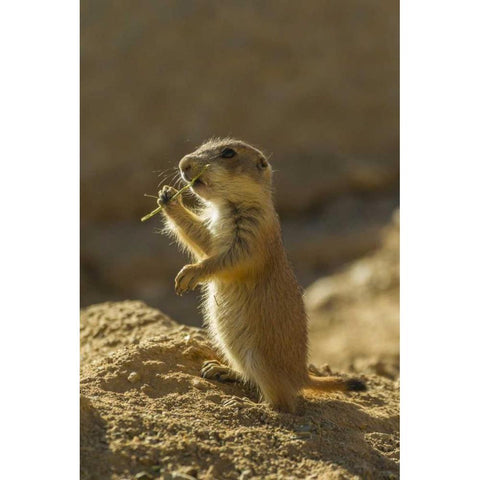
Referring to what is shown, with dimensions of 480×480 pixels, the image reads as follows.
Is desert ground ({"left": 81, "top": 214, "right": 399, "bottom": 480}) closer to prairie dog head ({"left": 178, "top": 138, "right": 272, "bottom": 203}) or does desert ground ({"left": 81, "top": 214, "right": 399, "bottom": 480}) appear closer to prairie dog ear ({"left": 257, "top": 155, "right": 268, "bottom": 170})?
prairie dog head ({"left": 178, "top": 138, "right": 272, "bottom": 203})

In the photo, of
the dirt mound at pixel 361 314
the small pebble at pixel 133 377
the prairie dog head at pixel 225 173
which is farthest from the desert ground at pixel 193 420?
the dirt mound at pixel 361 314

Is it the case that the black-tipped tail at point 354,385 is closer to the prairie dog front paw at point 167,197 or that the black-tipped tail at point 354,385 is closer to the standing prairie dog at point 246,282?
the standing prairie dog at point 246,282

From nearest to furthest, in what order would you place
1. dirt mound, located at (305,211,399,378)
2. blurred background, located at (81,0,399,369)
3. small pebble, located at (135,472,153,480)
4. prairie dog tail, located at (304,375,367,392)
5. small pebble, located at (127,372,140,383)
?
small pebble, located at (135,472,153,480), small pebble, located at (127,372,140,383), prairie dog tail, located at (304,375,367,392), dirt mound, located at (305,211,399,378), blurred background, located at (81,0,399,369)

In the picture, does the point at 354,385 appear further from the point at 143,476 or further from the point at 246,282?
the point at 143,476

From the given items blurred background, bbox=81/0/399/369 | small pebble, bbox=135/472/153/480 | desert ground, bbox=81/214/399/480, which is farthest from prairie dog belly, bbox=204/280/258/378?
blurred background, bbox=81/0/399/369

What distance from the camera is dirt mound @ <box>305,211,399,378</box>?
671cm

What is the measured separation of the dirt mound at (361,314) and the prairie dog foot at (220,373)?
224 centimetres

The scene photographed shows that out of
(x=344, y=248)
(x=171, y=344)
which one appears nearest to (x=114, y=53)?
(x=344, y=248)

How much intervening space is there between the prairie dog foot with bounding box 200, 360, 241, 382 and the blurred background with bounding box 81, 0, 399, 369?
6906mm

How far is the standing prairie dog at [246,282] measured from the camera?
13.1ft

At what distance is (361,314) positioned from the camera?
8.25 metres

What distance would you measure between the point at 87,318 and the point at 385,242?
19.9 feet

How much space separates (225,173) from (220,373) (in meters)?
1.07

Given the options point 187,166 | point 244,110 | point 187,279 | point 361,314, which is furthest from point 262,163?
point 244,110
